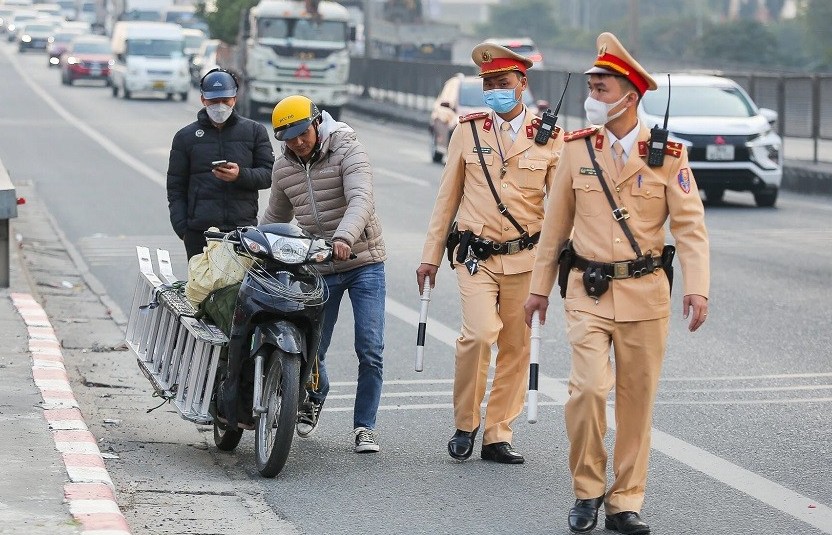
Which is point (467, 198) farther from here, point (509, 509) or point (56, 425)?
point (56, 425)

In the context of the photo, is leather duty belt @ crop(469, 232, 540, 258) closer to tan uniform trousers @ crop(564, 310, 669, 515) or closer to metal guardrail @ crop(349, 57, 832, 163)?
tan uniform trousers @ crop(564, 310, 669, 515)

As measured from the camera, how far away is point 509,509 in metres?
7.07

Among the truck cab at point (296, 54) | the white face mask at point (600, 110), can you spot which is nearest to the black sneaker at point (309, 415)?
the white face mask at point (600, 110)

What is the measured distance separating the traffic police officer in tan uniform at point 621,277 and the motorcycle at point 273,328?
1.40 meters

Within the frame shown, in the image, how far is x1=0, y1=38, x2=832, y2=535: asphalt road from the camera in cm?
704

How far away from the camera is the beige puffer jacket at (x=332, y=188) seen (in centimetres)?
806

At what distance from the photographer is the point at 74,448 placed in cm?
748

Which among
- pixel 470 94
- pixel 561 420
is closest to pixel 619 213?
pixel 561 420

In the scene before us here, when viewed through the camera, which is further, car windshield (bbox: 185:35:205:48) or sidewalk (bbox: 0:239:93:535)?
car windshield (bbox: 185:35:205:48)

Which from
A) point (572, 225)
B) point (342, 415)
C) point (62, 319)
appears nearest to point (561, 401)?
point (342, 415)

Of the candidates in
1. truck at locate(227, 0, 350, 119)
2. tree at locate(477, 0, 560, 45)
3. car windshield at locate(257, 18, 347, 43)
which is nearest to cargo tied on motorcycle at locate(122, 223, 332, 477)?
truck at locate(227, 0, 350, 119)

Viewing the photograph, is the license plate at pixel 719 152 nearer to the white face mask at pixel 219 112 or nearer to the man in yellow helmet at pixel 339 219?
the white face mask at pixel 219 112

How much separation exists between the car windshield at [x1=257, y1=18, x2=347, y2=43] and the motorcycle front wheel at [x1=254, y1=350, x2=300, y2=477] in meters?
34.3

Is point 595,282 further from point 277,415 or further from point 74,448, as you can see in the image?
point 74,448
